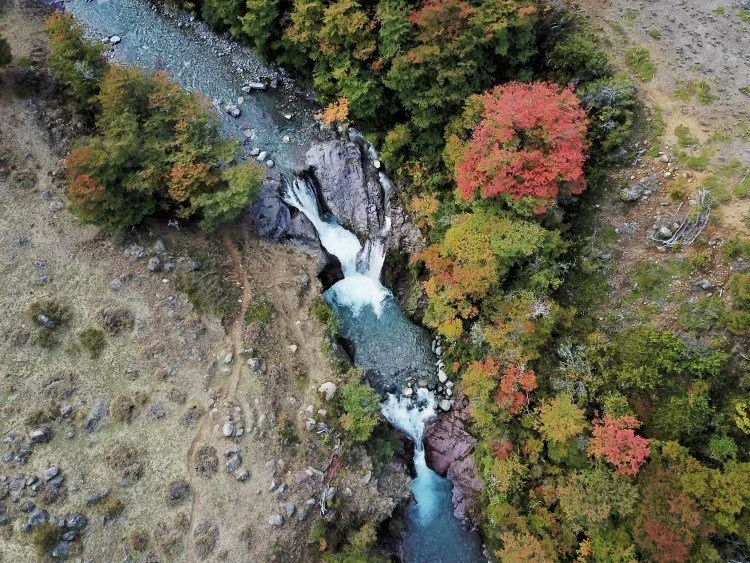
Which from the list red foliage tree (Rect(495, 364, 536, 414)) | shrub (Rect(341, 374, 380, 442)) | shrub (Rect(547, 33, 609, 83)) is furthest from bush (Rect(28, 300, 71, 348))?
shrub (Rect(547, 33, 609, 83))

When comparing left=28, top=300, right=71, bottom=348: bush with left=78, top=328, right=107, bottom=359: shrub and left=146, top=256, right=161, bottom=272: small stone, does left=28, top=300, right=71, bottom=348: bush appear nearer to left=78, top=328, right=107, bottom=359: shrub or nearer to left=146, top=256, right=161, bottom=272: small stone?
left=78, top=328, right=107, bottom=359: shrub

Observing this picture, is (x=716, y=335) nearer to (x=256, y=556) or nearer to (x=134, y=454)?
(x=256, y=556)

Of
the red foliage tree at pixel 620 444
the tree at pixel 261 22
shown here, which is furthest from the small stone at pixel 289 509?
the tree at pixel 261 22

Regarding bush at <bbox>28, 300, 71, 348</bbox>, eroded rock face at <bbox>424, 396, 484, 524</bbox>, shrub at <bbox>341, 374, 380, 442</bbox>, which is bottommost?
eroded rock face at <bbox>424, 396, 484, 524</bbox>

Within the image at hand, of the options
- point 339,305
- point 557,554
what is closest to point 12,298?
point 339,305

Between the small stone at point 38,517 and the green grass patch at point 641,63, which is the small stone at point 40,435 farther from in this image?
the green grass patch at point 641,63

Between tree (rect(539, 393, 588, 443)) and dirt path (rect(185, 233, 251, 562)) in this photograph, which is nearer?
tree (rect(539, 393, 588, 443))
